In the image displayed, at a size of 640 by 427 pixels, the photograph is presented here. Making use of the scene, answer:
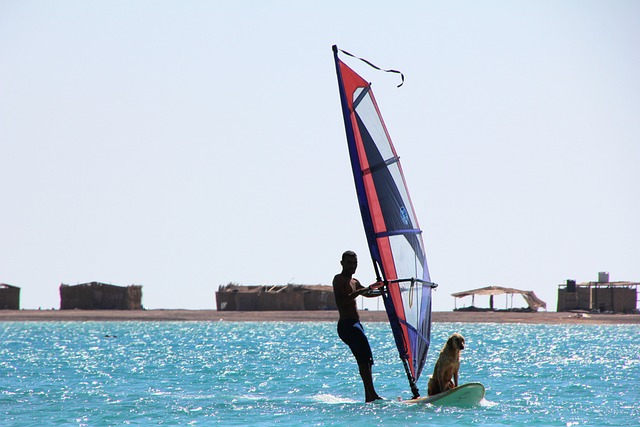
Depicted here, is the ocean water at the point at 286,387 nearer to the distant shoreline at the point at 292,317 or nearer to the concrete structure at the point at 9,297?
the distant shoreline at the point at 292,317

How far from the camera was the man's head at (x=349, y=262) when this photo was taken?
12.0 meters

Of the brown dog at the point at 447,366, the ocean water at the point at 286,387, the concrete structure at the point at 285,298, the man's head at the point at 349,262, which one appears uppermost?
the man's head at the point at 349,262

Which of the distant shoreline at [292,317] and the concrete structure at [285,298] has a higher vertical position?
the concrete structure at [285,298]

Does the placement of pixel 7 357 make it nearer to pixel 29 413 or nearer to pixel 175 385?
pixel 175 385

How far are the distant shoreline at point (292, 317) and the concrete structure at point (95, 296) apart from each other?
892 millimetres

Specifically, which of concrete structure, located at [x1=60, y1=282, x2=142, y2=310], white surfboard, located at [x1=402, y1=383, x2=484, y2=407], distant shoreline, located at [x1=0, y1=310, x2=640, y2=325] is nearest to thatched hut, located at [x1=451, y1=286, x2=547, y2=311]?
distant shoreline, located at [x1=0, y1=310, x2=640, y2=325]

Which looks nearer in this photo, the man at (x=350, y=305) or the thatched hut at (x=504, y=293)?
the man at (x=350, y=305)

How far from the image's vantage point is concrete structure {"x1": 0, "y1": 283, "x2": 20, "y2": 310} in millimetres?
61531

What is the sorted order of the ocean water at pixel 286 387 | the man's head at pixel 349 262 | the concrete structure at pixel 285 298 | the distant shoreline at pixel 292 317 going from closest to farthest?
the man's head at pixel 349 262
the ocean water at pixel 286 387
the distant shoreline at pixel 292 317
the concrete structure at pixel 285 298

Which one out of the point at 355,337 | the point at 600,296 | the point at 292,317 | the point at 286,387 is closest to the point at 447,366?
the point at 355,337

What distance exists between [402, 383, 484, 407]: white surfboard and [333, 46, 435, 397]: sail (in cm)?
33

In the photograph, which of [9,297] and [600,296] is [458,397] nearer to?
[600,296]

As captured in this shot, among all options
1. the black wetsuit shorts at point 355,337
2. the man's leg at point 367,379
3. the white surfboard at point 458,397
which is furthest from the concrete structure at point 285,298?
the black wetsuit shorts at point 355,337

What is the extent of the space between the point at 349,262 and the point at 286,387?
516 centimetres
